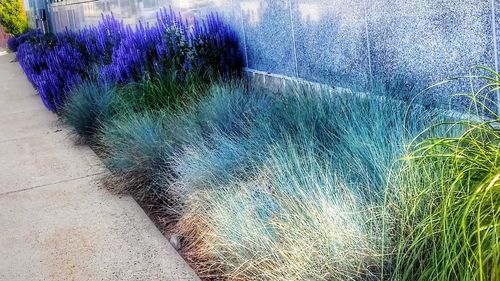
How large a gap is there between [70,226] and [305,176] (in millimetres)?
2133

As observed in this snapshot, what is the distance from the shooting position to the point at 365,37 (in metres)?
5.31

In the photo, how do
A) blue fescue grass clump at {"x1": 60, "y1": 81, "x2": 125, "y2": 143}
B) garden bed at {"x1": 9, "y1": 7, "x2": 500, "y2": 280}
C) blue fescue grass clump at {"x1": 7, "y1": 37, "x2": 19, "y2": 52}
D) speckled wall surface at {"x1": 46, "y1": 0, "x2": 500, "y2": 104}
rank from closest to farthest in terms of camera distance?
garden bed at {"x1": 9, "y1": 7, "x2": 500, "y2": 280}
speckled wall surface at {"x1": 46, "y1": 0, "x2": 500, "y2": 104}
blue fescue grass clump at {"x1": 60, "y1": 81, "x2": 125, "y2": 143}
blue fescue grass clump at {"x1": 7, "y1": 37, "x2": 19, "y2": 52}

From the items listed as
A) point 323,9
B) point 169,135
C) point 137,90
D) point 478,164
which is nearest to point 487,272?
point 478,164

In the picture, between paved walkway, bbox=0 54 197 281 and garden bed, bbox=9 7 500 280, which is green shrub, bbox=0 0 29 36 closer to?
paved walkway, bbox=0 54 197 281

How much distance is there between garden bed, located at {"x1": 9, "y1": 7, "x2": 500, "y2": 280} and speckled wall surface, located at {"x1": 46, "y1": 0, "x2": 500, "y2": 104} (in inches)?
10.8

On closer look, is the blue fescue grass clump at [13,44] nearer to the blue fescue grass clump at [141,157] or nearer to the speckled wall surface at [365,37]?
the speckled wall surface at [365,37]

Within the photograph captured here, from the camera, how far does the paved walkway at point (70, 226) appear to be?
3.88 metres

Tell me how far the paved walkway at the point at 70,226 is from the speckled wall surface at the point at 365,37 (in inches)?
81.2

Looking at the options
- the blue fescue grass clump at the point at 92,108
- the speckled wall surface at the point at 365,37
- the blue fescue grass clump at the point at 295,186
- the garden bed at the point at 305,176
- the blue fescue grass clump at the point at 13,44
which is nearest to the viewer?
the garden bed at the point at 305,176

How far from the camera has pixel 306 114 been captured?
4.47 meters

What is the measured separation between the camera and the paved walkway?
12.7ft

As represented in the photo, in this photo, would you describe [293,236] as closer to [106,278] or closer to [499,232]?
A: [499,232]

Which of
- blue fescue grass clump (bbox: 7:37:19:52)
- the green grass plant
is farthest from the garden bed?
blue fescue grass clump (bbox: 7:37:19:52)

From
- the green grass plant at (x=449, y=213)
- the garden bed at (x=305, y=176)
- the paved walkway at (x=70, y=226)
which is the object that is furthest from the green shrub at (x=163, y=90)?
the green grass plant at (x=449, y=213)
